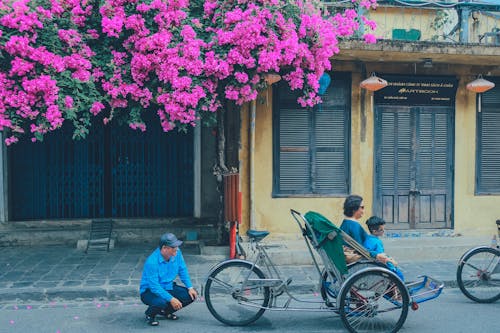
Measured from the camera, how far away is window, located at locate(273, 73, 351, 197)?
30.8 ft

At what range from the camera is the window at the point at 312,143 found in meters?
9.39

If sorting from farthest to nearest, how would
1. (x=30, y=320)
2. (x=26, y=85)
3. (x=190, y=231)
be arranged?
(x=190, y=231), (x=26, y=85), (x=30, y=320)

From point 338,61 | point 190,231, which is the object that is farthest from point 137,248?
point 338,61

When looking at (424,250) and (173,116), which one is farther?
(424,250)

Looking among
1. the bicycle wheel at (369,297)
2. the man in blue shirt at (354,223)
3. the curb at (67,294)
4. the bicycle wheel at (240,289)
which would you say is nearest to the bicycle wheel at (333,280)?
the bicycle wheel at (369,297)

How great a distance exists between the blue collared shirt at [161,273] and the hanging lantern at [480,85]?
6.63 m

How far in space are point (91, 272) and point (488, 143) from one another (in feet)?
25.3

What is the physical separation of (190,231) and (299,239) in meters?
2.38

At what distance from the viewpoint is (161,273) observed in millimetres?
5594

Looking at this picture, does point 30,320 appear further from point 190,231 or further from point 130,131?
point 130,131

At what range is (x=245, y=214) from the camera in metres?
9.30

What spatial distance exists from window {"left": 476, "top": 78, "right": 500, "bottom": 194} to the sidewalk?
1.90 meters

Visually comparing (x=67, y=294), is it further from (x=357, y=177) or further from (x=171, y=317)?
(x=357, y=177)

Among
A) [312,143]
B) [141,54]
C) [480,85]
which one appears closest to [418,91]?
[480,85]
